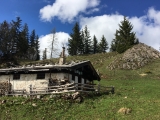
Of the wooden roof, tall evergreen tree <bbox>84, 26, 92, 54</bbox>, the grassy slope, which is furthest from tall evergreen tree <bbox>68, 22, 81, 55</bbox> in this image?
the grassy slope

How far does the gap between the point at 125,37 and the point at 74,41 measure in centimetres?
2583

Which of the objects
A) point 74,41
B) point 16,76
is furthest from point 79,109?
point 74,41

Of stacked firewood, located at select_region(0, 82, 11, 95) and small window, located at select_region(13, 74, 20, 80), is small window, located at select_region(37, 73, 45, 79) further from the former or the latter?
stacked firewood, located at select_region(0, 82, 11, 95)

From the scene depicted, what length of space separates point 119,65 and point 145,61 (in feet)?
24.9

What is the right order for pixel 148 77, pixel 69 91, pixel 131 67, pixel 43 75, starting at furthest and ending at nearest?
pixel 131 67 < pixel 148 77 < pixel 43 75 < pixel 69 91

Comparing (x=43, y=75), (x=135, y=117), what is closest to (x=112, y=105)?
(x=135, y=117)

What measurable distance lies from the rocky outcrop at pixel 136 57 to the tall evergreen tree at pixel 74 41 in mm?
30754

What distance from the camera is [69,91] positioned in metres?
24.8

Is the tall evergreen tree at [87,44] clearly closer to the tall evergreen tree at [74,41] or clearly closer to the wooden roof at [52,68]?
the tall evergreen tree at [74,41]

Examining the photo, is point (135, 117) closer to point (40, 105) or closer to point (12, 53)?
point (40, 105)

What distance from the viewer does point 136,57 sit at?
62.4m

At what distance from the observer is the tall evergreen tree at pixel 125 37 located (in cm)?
6983

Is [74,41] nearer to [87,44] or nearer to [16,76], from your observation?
[87,44]

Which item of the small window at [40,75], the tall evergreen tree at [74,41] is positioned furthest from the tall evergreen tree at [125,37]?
the small window at [40,75]
